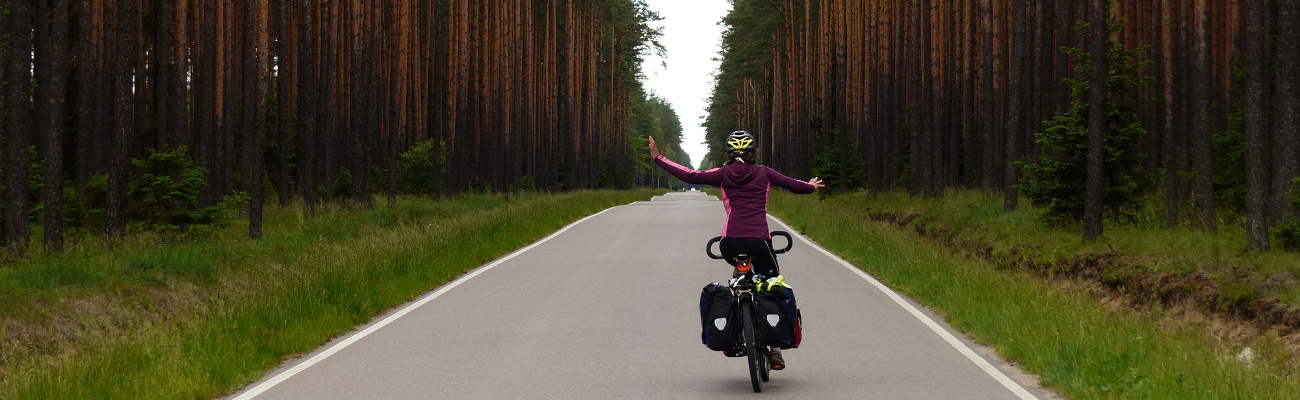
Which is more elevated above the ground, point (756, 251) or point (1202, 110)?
point (1202, 110)

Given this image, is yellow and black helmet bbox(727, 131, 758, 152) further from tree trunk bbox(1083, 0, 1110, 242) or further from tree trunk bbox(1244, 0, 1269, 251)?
tree trunk bbox(1083, 0, 1110, 242)

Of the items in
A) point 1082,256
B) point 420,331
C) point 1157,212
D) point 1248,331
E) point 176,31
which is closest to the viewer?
point 420,331

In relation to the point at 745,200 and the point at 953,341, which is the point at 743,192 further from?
the point at 953,341

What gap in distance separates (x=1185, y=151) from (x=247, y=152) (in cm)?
3038

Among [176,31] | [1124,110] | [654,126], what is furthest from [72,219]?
[654,126]

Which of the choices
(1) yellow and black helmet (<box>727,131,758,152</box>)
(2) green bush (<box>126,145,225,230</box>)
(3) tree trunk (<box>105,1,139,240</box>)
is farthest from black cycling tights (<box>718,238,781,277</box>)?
(3) tree trunk (<box>105,1,139,240</box>)

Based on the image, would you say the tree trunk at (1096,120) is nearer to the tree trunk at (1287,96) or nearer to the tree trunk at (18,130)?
the tree trunk at (1287,96)

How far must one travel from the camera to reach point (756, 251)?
323 inches

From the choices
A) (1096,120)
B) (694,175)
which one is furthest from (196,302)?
(1096,120)

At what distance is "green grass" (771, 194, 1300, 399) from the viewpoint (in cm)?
748

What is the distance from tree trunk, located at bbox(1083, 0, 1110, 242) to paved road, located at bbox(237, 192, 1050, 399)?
4830 millimetres

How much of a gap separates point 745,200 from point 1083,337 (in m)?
3.16

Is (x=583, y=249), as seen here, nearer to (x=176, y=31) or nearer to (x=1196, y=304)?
(x=1196, y=304)

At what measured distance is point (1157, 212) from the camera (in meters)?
22.5
